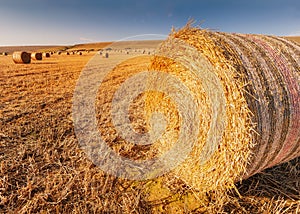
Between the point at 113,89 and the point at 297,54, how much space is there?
23.3 feet

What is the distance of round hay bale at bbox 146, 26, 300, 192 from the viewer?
101 inches

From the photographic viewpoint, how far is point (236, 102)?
256 cm

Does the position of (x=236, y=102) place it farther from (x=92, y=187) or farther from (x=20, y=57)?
(x=20, y=57)

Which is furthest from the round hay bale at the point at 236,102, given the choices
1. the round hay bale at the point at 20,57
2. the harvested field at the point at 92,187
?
the round hay bale at the point at 20,57

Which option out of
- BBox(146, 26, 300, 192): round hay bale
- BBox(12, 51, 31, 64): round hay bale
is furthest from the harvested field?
BBox(12, 51, 31, 64): round hay bale

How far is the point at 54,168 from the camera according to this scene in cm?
378

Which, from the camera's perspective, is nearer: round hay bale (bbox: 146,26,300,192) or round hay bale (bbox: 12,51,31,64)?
round hay bale (bbox: 146,26,300,192)

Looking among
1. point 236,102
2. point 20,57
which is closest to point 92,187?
point 236,102

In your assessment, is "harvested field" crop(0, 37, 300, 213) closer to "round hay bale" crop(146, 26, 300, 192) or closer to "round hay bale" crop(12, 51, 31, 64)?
"round hay bale" crop(146, 26, 300, 192)

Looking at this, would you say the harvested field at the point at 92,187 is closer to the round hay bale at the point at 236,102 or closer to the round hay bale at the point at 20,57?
the round hay bale at the point at 236,102

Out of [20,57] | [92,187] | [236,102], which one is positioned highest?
[236,102]

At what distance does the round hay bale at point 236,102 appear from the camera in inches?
101

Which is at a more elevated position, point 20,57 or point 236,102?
point 236,102

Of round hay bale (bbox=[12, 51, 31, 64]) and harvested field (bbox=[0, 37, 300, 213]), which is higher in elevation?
round hay bale (bbox=[12, 51, 31, 64])
